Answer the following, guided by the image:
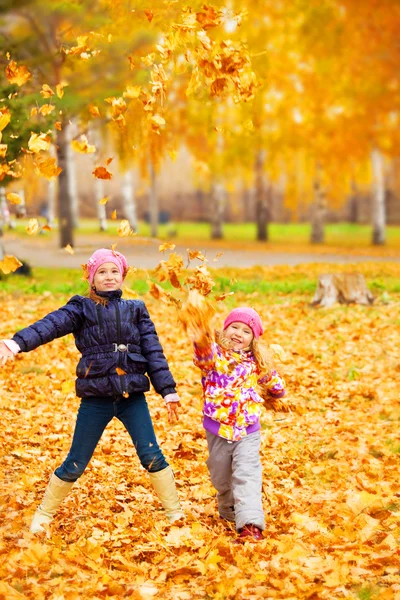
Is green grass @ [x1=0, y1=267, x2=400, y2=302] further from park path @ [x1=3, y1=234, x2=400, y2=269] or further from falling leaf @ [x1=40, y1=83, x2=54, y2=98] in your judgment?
falling leaf @ [x1=40, y1=83, x2=54, y2=98]

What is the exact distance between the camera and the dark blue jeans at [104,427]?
4.80 m

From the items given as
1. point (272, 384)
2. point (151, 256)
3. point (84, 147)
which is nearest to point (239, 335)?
point (272, 384)

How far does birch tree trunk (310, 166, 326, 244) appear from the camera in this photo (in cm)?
3084

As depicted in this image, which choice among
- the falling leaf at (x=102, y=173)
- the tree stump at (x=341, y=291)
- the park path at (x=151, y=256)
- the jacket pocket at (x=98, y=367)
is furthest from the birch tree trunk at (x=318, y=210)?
the jacket pocket at (x=98, y=367)

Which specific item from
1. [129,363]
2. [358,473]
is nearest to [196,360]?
[129,363]

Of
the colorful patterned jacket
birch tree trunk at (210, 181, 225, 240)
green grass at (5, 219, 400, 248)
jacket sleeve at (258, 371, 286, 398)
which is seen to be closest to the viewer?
the colorful patterned jacket

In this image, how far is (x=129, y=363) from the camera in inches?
189

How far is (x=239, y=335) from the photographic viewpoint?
4895 millimetres

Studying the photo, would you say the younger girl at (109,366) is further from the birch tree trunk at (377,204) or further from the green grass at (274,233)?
the birch tree trunk at (377,204)

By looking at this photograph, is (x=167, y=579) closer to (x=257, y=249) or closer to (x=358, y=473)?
(x=358, y=473)

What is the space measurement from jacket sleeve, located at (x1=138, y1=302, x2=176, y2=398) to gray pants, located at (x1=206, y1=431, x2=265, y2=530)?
443 mm

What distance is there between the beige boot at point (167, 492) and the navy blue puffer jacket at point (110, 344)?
0.55 metres

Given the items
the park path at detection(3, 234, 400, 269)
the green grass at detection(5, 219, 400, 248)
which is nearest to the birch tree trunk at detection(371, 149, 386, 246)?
the green grass at detection(5, 219, 400, 248)

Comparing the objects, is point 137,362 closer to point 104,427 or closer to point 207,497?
point 104,427
